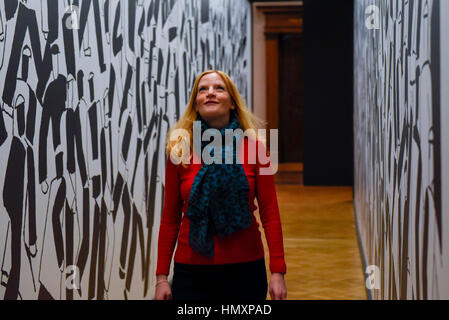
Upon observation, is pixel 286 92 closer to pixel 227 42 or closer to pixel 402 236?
pixel 227 42

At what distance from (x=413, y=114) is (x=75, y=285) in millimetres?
2028

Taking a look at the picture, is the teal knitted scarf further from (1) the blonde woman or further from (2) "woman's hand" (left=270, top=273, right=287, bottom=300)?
(2) "woman's hand" (left=270, top=273, right=287, bottom=300)

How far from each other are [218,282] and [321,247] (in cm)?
438

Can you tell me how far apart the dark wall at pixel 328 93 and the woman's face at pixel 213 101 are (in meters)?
9.37

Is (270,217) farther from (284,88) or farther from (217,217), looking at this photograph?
(284,88)

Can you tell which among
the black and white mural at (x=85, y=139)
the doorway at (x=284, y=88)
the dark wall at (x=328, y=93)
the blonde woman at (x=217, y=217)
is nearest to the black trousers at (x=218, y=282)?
the blonde woman at (x=217, y=217)

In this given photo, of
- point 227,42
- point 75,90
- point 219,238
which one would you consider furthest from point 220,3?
point 219,238

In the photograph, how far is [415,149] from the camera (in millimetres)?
2123

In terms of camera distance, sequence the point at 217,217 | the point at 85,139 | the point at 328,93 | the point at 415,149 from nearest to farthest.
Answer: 1. the point at 415,149
2. the point at 217,217
3. the point at 85,139
4. the point at 328,93

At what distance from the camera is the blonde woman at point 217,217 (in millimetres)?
2441

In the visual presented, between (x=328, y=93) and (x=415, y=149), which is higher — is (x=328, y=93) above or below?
above

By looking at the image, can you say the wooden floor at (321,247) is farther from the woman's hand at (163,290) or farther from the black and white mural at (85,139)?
the woman's hand at (163,290)

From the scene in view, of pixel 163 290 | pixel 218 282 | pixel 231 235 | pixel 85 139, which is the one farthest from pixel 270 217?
pixel 85 139

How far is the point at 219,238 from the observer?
2.45 metres
